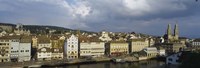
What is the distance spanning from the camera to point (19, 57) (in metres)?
66.4

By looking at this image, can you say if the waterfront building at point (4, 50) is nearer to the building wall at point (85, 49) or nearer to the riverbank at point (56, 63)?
the riverbank at point (56, 63)

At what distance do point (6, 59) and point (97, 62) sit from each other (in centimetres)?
1577

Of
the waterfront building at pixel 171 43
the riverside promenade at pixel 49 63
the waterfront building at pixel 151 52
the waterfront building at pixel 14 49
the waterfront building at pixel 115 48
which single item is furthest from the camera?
the waterfront building at pixel 171 43

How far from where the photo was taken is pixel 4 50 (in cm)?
6391

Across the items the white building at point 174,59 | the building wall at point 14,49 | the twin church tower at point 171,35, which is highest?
the twin church tower at point 171,35

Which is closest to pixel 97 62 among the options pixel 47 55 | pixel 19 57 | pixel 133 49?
pixel 47 55

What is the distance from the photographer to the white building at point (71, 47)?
3022 inches

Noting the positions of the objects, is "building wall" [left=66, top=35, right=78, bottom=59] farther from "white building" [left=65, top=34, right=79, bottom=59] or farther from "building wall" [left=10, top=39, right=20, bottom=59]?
"building wall" [left=10, top=39, right=20, bottom=59]

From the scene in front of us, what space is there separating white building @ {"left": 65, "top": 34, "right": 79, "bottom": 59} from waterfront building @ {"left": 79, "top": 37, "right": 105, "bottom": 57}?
1.92m

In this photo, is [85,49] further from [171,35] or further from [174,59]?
[171,35]

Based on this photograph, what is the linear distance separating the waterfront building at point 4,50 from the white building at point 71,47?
14.3 metres

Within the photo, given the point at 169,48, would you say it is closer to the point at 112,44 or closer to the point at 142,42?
the point at 142,42

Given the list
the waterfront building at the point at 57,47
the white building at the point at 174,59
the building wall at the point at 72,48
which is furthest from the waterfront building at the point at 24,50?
the white building at the point at 174,59


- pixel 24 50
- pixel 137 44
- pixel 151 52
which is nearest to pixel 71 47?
pixel 24 50
